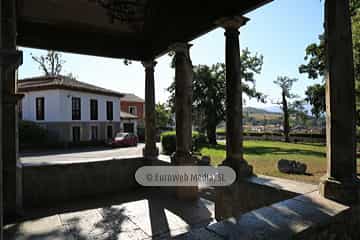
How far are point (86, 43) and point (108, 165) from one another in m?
2.73

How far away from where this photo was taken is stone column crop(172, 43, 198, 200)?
429 centimetres

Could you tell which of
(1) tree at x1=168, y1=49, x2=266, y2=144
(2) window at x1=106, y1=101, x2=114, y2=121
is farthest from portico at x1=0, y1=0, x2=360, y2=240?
(2) window at x1=106, y1=101, x2=114, y2=121

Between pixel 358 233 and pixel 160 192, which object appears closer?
pixel 358 233

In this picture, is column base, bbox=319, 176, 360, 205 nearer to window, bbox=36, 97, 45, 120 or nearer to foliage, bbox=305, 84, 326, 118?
foliage, bbox=305, 84, 326, 118

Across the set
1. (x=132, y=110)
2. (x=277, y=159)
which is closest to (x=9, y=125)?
(x=277, y=159)

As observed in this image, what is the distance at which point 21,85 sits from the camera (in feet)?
59.6

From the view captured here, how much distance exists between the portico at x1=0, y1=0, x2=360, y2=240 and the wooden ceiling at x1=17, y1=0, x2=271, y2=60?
0.05 ft

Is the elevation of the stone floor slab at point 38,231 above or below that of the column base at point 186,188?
below

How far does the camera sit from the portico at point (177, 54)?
224 cm

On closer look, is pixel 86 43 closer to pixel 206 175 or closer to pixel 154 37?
pixel 154 37

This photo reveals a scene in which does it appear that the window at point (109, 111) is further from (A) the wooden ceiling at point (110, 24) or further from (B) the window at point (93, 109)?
(A) the wooden ceiling at point (110, 24)

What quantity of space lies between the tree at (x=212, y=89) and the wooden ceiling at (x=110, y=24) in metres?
12.0

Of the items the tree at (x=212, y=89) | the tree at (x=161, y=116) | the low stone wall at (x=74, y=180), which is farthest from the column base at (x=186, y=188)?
the tree at (x=161, y=116)

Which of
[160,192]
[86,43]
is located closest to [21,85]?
[86,43]
